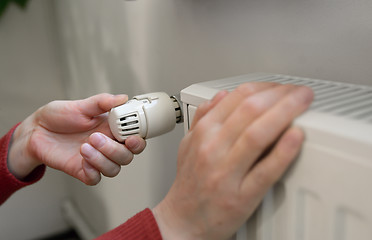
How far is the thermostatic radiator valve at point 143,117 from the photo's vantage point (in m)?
0.42

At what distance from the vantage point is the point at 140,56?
0.76 metres

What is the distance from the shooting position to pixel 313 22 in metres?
0.41

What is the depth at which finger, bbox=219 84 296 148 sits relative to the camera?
10.4 inches

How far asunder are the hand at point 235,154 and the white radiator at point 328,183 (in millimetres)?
13

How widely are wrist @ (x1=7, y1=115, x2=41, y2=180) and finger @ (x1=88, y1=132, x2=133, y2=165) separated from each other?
0.24 m

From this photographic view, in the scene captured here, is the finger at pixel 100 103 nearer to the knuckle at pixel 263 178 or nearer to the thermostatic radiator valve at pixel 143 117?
the thermostatic radiator valve at pixel 143 117

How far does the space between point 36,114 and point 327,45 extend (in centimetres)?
49

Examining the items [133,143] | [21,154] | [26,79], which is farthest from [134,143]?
[26,79]

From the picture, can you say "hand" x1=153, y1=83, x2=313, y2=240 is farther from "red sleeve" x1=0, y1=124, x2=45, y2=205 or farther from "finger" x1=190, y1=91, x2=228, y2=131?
"red sleeve" x1=0, y1=124, x2=45, y2=205

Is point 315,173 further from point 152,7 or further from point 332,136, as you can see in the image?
point 152,7

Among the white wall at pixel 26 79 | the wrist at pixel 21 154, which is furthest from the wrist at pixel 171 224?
the white wall at pixel 26 79

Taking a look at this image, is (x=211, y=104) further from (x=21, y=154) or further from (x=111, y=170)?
(x=21, y=154)

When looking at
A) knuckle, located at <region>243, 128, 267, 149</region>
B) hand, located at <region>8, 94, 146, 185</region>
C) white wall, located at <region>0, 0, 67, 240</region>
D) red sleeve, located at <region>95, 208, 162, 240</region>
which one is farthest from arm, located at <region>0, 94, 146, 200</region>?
white wall, located at <region>0, 0, 67, 240</region>

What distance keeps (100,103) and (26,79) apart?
89 cm
